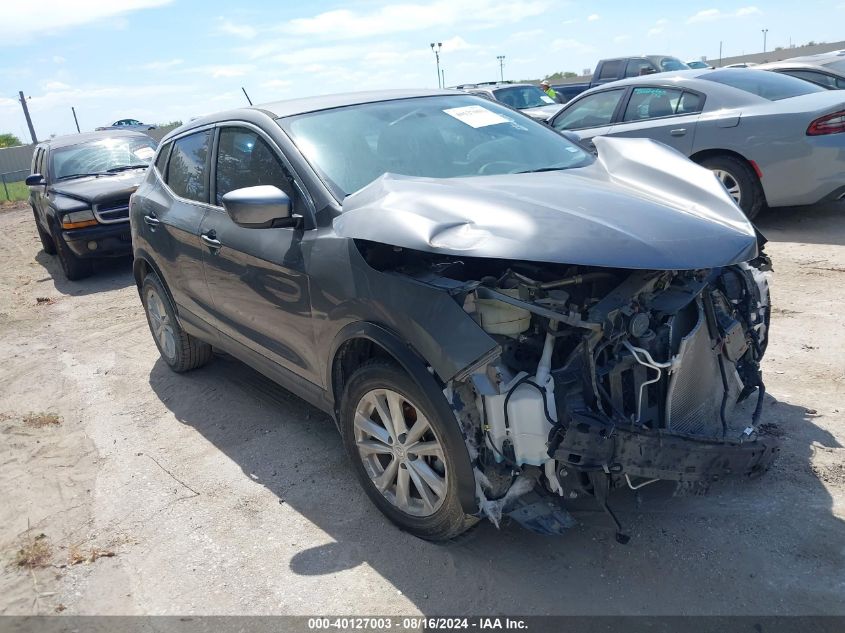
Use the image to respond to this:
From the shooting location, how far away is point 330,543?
3346 mm

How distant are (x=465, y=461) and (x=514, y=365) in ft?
1.34

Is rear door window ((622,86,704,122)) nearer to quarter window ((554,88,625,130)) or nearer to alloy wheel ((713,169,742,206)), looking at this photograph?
quarter window ((554,88,625,130))

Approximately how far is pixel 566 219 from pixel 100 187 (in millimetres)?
8616

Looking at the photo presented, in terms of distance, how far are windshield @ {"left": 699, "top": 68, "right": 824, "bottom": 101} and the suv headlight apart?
24.8ft

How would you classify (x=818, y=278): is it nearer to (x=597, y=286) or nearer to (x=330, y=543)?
(x=597, y=286)

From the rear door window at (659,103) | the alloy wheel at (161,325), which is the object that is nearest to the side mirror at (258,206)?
the alloy wheel at (161,325)

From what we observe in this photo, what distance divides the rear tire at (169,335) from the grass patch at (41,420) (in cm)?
90

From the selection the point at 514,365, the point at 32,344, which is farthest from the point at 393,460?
the point at 32,344

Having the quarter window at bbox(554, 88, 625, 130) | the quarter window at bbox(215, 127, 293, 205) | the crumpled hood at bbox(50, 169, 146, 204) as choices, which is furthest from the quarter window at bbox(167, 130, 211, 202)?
the quarter window at bbox(554, 88, 625, 130)

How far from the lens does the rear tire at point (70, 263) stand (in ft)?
31.5

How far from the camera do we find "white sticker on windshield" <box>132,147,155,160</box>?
35.6 feet

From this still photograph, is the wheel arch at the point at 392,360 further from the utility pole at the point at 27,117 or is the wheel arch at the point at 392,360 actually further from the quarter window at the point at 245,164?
the utility pole at the point at 27,117

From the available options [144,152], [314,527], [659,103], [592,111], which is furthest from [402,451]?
[144,152]

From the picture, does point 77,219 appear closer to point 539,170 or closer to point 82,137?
point 82,137
